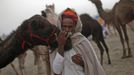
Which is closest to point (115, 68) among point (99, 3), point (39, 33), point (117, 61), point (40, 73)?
point (117, 61)

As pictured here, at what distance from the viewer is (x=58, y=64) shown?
423 centimetres

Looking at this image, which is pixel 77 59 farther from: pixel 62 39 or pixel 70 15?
pixel 70 15

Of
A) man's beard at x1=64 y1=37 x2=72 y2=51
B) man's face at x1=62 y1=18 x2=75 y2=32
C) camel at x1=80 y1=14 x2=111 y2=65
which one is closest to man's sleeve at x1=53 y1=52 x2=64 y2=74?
man's beard at x1=64 y1=37 x2=72 y2=51

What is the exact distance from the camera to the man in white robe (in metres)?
4.23

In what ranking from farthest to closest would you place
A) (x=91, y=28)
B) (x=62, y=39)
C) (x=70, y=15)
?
(x=91, y=28), (x=70, y=15), (x=62, y=39)

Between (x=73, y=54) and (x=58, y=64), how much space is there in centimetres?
20

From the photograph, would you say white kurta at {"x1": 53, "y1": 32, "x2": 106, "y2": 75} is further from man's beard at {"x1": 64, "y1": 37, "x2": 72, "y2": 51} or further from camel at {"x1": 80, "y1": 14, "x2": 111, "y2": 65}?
camel at {"x1": 80, "y1": 14, "x2": 111, "y2": 65}

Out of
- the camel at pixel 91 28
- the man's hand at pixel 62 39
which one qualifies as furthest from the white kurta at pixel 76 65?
the camel at pixel 91 28

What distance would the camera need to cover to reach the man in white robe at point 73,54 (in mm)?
4227

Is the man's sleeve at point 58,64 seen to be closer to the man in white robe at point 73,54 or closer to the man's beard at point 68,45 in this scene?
the man in white robe at point 73,54

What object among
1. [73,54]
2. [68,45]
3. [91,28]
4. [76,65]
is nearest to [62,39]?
[68,45]

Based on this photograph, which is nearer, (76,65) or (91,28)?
(76,65)

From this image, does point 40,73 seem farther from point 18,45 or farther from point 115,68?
point 18,45

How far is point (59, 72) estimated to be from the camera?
4293 mm
